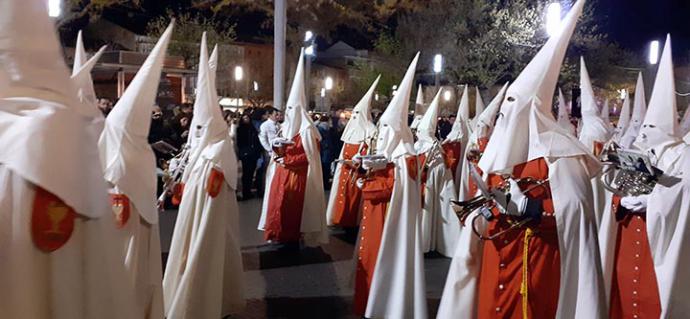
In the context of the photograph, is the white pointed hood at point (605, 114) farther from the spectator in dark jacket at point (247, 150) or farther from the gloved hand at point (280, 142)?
the spectator in dark jacket at point (247, 150)

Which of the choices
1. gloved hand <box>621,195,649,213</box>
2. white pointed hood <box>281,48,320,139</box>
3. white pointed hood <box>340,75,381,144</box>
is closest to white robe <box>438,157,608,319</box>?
gloved hand <box>621,195,649,213</box>

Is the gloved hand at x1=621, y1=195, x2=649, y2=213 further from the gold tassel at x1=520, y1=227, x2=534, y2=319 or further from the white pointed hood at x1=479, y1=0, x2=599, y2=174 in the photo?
the gold tassel at x1=520, y1=227, x2=534, y2=319

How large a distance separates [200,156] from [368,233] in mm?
1643

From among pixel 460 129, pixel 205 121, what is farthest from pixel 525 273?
pixel 460 129

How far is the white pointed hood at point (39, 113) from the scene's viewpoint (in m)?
2.45

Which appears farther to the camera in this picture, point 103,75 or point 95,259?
point 103,75

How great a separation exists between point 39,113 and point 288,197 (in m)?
6.41

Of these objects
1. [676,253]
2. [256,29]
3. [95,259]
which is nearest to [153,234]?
[95,259]

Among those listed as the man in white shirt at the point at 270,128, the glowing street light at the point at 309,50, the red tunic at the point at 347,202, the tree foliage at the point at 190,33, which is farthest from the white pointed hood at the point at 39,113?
the tree foliage at the point at 190,33

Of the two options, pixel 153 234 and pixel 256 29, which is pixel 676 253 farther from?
pixel 256 29

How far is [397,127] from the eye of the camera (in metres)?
7.00

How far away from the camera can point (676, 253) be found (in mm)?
4961

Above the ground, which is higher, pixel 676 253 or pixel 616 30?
pixel 616 30

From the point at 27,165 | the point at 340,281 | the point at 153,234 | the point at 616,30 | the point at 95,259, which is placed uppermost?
the point at 616,30
